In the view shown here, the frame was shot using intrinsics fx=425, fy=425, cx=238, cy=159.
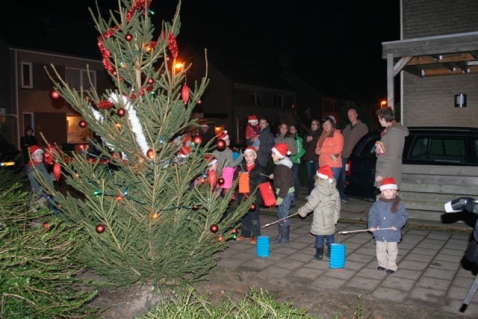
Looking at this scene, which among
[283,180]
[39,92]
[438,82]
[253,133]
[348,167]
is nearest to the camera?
[283,180]

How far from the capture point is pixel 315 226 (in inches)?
250

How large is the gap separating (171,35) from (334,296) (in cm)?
349

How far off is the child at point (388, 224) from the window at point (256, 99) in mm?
36959

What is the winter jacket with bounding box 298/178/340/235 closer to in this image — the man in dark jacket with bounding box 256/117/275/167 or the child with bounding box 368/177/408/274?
the child with bounding box 368/177/408/274

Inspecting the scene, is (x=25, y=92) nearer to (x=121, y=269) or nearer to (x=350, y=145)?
(x=350, y=145)

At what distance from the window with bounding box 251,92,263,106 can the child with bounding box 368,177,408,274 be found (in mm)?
36959

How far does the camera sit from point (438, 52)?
34.8 ft

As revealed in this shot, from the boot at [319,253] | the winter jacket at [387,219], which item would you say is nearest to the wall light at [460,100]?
the winter jacket at [387,219]

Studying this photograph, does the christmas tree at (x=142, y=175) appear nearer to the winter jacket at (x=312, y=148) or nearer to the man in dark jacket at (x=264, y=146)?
the man in dark jacket at (x=264, y=146)

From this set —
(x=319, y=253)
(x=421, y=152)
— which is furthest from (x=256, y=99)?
(x=319, y=253)

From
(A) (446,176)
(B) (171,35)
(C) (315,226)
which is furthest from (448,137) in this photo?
(B) (171,35)

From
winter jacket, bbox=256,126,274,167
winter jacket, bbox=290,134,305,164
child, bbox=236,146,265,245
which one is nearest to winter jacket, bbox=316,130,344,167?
winter jacket, bbox=256,126,274,167

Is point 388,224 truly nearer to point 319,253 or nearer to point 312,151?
point 319,253

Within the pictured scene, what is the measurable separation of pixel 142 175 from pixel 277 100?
43257 millimetres
